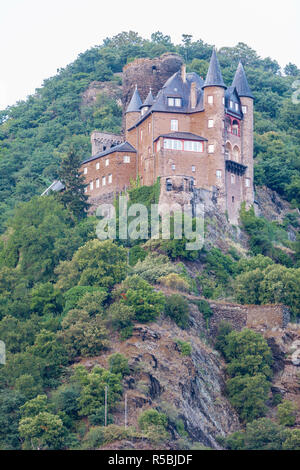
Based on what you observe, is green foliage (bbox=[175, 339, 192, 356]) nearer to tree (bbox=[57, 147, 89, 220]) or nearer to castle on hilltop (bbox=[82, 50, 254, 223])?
castle on hilltop (bbox=[82, 50, 254, 223])

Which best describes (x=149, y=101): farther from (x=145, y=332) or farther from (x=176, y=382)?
(x=176, y=382)

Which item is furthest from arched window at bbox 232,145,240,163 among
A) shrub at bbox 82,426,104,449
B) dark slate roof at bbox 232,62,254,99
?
shrub at bbox 82,426,104,449

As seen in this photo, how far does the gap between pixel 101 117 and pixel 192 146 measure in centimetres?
3893

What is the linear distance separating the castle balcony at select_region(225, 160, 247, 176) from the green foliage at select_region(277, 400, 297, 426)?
25905 millimetres

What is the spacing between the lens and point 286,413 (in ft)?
230

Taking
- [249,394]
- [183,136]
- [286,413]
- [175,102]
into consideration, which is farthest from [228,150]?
[286,413]

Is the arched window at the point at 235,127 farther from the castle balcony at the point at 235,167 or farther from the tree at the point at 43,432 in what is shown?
the tree at the point at 43,432

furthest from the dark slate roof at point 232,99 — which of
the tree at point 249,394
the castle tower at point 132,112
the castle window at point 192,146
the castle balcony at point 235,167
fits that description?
the tree at point 249,394

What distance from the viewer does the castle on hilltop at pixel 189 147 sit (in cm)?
8888

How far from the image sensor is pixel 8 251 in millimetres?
88188

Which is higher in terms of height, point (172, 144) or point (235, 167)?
point (172, 144)
